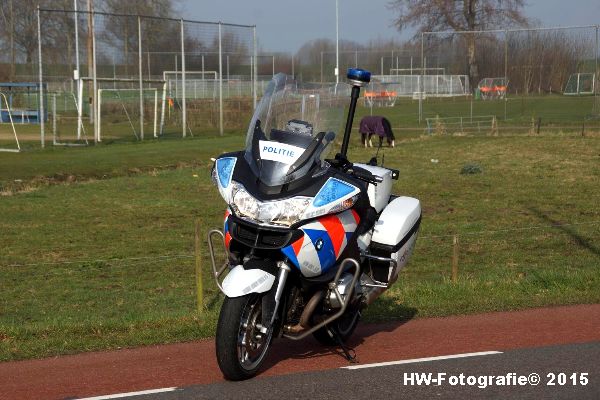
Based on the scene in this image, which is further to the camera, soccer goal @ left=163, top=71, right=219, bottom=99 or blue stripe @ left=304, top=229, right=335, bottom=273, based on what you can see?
soccer goal @ left=163, top=71, right=219, bottom=99

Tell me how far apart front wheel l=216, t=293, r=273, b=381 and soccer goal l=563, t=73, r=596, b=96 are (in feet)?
123

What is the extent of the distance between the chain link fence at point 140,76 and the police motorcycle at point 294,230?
29.4 metres

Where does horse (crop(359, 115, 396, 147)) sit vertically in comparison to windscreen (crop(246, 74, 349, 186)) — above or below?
below

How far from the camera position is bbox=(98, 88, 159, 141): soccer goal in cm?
4056

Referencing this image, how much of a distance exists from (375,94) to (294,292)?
5422cm

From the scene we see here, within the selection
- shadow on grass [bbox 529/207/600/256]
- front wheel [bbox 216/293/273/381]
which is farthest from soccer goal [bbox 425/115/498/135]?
front wheel [bbox 216/293/273/381]

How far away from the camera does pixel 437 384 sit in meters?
6.64

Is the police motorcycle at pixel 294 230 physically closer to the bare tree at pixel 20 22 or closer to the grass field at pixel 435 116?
the grass field at pixel 435 116

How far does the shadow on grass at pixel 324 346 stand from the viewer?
7.64 metres

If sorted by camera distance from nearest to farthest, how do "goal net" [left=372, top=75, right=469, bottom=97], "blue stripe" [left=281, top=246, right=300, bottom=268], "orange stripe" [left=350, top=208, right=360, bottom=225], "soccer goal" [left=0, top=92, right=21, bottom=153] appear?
"blue stripe" [left=281, top=246, right=300, bottom=268] → "orange stripe" [left=350, top=208, right=360, bottom=225] → "soccer goal" [left=0, top=92, right=21, bottom=153] → "goal net" [left=372, top=75, right=469, bottom=97]

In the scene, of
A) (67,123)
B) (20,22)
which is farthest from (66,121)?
(20,22)

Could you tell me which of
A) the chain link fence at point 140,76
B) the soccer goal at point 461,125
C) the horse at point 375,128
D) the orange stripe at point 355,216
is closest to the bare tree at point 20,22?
the chain link fence at point 140,76

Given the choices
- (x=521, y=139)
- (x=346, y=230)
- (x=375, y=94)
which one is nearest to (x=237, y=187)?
(x=346, y=230)

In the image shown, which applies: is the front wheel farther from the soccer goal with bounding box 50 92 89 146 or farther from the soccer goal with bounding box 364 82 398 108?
the soccer goal with bounding box 364 82 398 108
